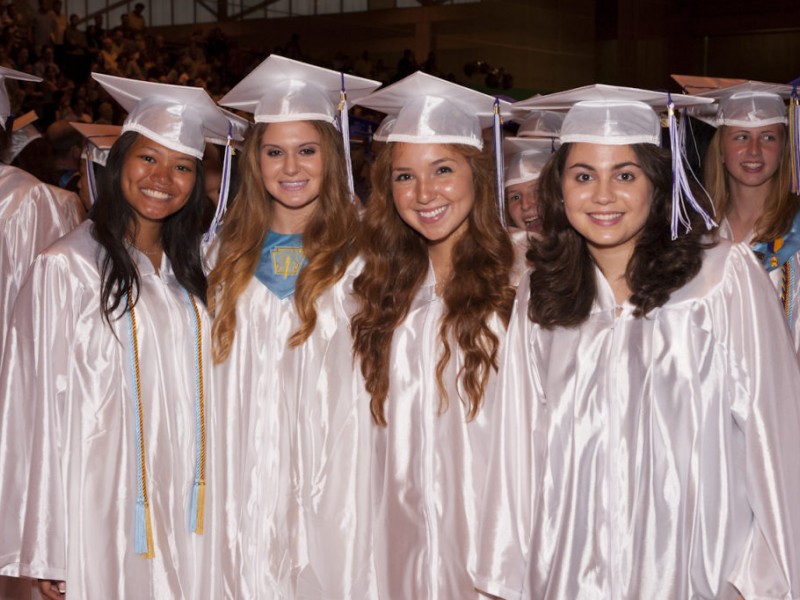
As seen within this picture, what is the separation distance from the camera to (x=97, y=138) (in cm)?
444

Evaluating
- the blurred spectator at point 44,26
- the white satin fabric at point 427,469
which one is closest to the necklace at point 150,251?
the white satin fabric at point 427,469

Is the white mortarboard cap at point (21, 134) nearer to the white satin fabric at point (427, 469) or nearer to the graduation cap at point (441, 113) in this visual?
the graduation cap at point (441, 113)

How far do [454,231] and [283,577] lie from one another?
130 cm

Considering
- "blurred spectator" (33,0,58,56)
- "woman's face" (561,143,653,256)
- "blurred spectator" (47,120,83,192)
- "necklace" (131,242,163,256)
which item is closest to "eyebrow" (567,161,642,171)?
"woman's face" (561,143,653,256)

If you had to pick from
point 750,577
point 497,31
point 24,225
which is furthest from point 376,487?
point 497,31

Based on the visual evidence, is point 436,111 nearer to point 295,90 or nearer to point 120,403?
point 295,90

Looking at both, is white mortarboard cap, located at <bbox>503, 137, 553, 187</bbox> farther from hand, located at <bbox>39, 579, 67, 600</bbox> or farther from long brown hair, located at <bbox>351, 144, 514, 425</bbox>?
hand, located at <bbox>39, 579, 67, 600</bbox>

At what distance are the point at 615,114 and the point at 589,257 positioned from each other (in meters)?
0.41

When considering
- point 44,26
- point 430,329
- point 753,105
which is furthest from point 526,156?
point 44,26

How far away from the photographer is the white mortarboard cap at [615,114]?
2867 millimetres

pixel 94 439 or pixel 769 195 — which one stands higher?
pixel 769 195

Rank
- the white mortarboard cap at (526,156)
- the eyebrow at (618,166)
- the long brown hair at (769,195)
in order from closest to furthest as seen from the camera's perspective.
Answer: the eyebrow at (618,166) → the long brown hair at (769,195) → the white mortarboard cap at (526,156)

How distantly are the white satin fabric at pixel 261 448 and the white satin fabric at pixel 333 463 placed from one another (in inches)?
1.9

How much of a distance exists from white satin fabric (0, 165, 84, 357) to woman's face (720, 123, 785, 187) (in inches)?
112
